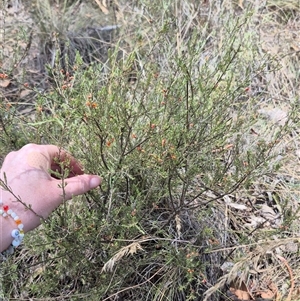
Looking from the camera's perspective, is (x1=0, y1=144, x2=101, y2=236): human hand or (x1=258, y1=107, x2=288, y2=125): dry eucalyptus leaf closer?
(x1=0, y1=144, x2=101, y2=236): human hand

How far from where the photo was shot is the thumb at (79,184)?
1519mm

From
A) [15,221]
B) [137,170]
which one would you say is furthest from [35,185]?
[137,170]

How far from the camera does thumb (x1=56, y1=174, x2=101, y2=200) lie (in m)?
1.52

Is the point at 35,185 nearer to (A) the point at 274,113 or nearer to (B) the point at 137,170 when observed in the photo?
(B) the point at 137,170

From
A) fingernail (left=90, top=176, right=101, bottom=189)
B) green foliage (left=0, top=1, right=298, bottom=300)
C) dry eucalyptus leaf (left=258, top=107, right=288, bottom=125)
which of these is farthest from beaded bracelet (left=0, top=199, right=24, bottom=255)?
dry eucalyptus leaf (left=258, top=107, right=288, bottom=125)

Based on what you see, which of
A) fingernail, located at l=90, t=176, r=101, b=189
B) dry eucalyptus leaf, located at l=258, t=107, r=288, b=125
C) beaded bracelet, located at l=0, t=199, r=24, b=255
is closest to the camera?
beaded bracelet, located at l=0, t=199, r=24, b=255

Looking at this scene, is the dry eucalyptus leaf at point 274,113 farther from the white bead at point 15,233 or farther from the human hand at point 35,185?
the white bead at point 15,233

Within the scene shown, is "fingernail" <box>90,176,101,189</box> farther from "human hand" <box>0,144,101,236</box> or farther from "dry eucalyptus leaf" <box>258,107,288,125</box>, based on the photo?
"dry eucalyptus leaf" <box>258,107,288,125</box>

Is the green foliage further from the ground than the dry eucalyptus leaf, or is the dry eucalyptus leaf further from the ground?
the green foliage

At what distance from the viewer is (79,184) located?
1535mm

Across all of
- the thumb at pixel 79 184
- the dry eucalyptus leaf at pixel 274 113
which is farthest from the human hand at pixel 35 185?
the dry eucalyptus leaf at pixel 274 113

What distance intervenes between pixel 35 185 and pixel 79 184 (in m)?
0.15

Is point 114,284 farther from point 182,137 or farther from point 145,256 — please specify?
point 182,137

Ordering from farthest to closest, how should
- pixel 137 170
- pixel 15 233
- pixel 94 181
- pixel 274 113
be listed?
pixel 274 113, pixel 137 170, pixel 94 181, pixel 15 233
